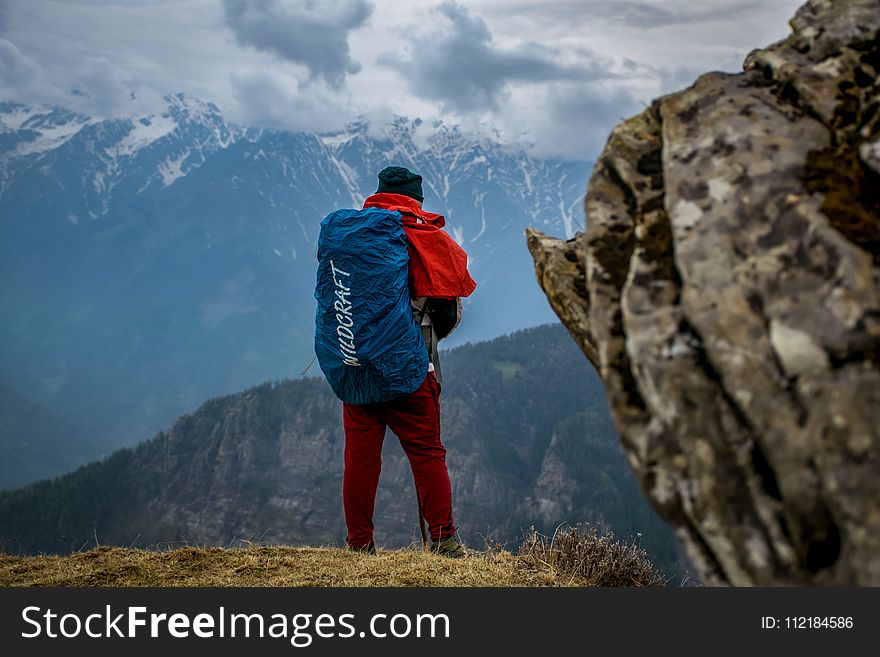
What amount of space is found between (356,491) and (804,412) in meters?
5.20

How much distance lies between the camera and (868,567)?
2.75 metres

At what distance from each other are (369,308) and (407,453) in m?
1.58

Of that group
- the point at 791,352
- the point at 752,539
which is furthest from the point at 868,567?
the point at 791,352

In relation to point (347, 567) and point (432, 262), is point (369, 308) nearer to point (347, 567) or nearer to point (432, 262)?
point (432, 262)

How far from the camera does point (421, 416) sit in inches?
291

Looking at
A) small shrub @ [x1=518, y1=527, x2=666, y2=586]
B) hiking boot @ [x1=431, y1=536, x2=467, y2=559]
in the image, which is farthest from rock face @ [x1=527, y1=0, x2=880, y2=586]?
hiking boot @ [x1=431, y1=536, x2=467, y2=559]

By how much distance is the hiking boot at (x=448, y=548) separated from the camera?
290 inches

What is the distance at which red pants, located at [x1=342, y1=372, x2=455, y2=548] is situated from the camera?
736 cm

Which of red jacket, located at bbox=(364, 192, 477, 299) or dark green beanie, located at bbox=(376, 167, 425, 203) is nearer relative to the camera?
red jacket, located at bbox=(364, 192, 477, 299)

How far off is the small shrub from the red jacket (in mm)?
2487

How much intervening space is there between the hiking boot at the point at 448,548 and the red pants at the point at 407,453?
0.17 feet

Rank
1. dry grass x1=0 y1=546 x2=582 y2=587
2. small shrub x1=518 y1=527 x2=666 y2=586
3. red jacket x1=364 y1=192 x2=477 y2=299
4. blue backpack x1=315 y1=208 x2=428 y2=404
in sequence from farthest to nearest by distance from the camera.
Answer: red jacket x1=364 y1=192 x2=477 y2=299, blue backpack x1=315 y1=208 x2=428 y2=404, small shrub x1=518 y1=527 x2=666 y2=586, dry grass x1=0 y1=546 x2=582 y2=587

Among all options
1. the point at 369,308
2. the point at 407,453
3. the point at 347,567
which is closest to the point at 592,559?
the point at 407,453

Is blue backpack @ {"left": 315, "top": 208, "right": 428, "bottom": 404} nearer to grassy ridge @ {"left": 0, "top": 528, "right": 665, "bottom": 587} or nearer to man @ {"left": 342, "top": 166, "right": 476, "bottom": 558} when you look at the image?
man @ {"left": 342, "top": 166, "right": 476, "bottom": 558}
